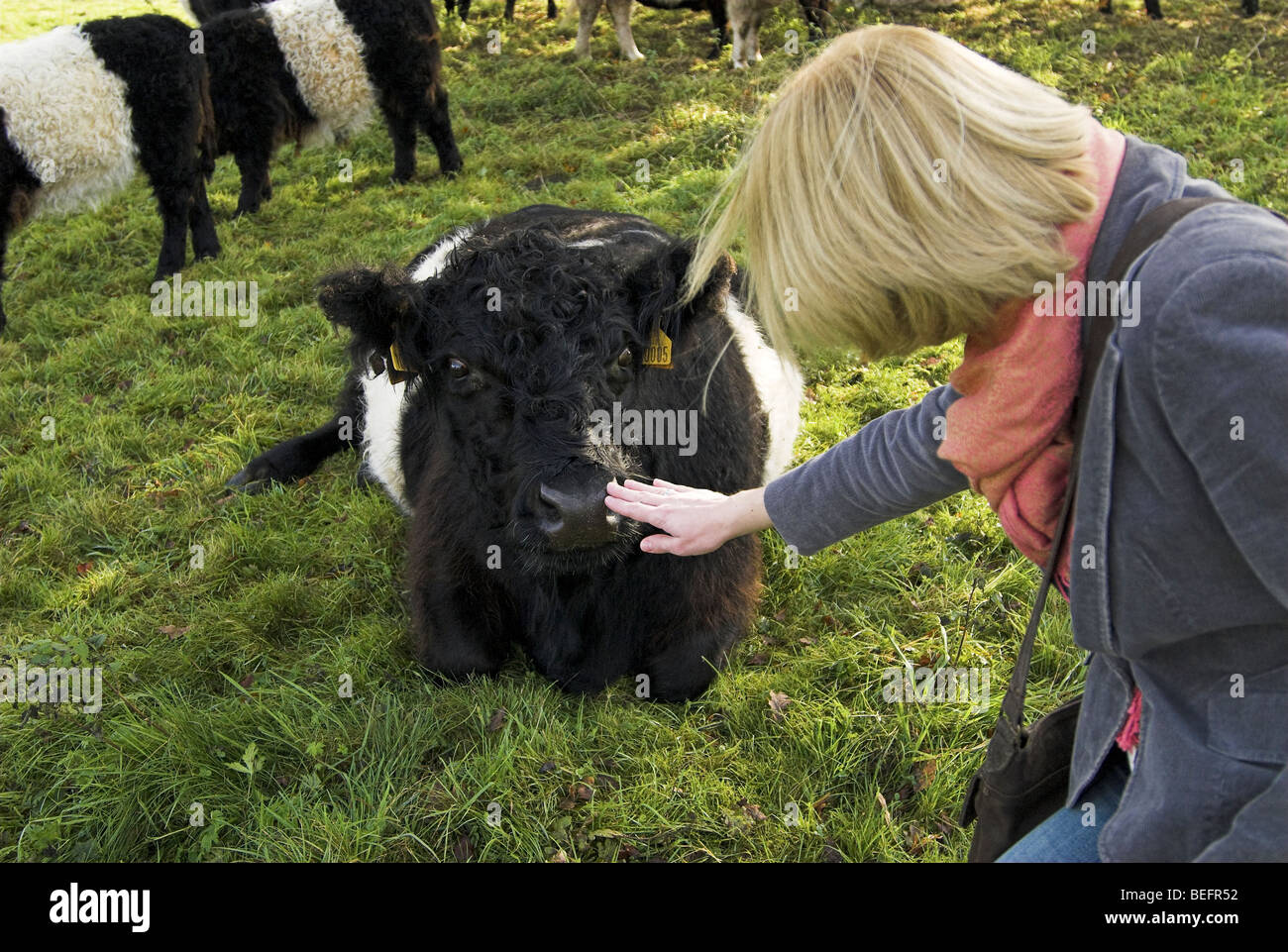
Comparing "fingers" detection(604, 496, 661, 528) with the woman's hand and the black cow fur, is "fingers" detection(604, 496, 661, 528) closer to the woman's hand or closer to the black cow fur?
the woman's hand

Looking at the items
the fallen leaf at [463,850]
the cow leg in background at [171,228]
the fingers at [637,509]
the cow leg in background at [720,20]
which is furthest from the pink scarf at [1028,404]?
the cow leg in background at [720,20]

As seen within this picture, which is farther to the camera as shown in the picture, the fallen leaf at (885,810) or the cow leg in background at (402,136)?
the cow leg in background at (402,136)

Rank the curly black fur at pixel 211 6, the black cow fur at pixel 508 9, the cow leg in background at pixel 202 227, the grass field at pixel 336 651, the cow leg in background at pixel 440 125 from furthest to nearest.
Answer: the black cow fur at pixel 508 9, the curly black fur at pixel 211 6, the cow leg in background at pixel 440 125, the cow leg in background at pixel 202 227, the grass field at pixel 336 651

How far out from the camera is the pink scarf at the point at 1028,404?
1.67 m

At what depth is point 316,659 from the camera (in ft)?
12.8

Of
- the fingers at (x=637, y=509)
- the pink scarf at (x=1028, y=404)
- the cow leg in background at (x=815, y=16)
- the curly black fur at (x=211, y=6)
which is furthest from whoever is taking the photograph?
the curly black fur at (x=211, y=6)

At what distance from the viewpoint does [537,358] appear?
3193 millimetres

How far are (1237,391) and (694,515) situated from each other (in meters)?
1.34

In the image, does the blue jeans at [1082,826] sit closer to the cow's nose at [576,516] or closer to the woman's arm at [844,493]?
the woman's arm at [844,493]

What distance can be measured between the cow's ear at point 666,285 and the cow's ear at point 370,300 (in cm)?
81

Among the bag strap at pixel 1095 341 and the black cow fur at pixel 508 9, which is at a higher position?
the black cow fur at pixel 508 9

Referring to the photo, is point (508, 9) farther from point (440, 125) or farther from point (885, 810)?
point (885, 810)

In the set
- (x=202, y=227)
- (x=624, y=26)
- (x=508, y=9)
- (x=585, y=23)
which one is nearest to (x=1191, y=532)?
(x=202, y=227)

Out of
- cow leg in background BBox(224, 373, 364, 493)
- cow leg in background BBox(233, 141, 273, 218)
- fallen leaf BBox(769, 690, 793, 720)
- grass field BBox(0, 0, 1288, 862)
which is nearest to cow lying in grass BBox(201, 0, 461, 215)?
cow leg in background BBox(233, 141, 273, 218)
